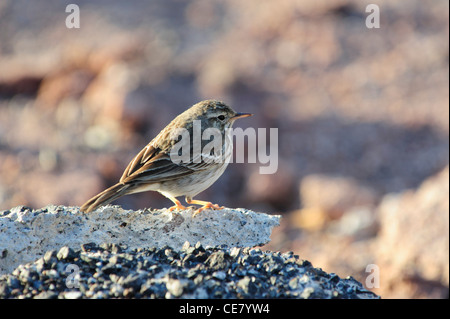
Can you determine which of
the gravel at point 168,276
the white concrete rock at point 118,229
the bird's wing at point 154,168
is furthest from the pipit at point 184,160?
the gravel at point 168,276

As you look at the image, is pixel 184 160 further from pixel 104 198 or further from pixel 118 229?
pixel 118 229

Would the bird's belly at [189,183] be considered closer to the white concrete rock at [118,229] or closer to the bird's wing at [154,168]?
the bird's wing at [154,168]

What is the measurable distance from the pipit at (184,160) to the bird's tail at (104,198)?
1 cm

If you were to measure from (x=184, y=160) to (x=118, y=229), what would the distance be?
133 cm

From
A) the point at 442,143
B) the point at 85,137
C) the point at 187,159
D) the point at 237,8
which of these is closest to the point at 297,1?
the point at 237,8

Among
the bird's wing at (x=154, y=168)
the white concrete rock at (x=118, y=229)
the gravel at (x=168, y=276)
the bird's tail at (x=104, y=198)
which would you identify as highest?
the bird's wing at (x=154, y=168)

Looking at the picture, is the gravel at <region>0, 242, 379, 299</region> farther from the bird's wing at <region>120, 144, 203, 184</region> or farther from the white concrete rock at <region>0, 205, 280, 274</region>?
the bird's wing at <region>120, 144, 203, 184</region>

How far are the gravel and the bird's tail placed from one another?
64cm

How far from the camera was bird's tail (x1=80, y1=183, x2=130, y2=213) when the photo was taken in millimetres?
6054

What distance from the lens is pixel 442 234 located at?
1036cm

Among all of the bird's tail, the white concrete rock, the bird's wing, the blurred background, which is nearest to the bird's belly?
the bird's wing

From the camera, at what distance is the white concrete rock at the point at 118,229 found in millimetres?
5668

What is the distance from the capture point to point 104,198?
6.29 metres

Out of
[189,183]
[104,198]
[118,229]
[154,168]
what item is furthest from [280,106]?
[118,229]
